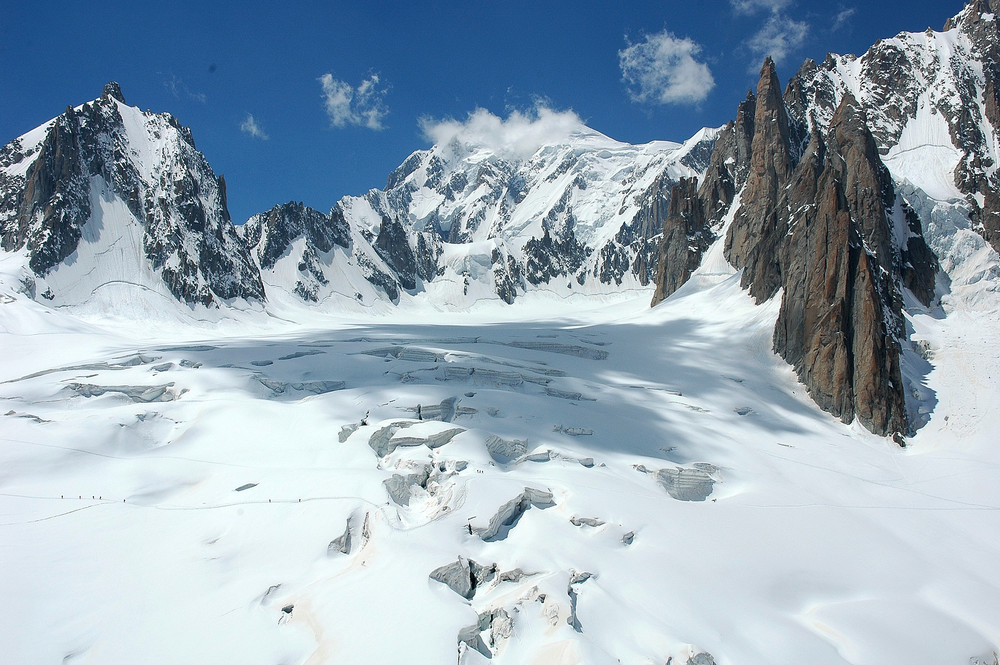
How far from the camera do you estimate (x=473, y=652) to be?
33.0 ft

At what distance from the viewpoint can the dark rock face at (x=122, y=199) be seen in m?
73.4

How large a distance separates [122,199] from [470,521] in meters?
93.6

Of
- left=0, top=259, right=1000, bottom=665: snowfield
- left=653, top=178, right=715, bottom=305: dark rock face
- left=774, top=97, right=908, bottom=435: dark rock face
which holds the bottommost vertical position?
left=0, top=259, right=1000, bottom=665: snowfield

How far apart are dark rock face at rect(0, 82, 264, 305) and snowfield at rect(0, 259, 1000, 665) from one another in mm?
54810

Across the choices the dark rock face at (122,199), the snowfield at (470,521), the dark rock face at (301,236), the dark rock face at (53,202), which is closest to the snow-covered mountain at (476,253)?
the dark rock face at (301,236)

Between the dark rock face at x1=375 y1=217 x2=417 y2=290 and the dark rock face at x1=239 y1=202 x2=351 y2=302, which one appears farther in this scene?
the dark rock face at x1=375 y1=217 x2=417 y2=290

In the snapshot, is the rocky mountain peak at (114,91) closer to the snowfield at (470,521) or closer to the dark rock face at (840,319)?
the snowfield at (470,521)

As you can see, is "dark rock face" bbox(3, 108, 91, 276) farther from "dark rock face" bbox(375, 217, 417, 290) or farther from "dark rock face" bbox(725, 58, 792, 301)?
"dark rock face" bbox(725, 58, 792, 301)

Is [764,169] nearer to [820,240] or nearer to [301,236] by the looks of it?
[820,240]

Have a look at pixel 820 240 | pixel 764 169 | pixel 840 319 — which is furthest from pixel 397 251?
pixel 840 319

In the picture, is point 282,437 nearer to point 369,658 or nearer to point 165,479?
point 165,479

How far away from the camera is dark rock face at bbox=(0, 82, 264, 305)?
7338 cm

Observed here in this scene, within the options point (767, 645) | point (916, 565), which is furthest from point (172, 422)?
point (916, 565)

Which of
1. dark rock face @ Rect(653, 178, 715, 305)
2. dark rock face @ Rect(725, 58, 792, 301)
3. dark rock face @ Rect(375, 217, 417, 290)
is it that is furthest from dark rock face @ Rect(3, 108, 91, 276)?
dark rock face @ Rect(725, 58, 792, 301)
